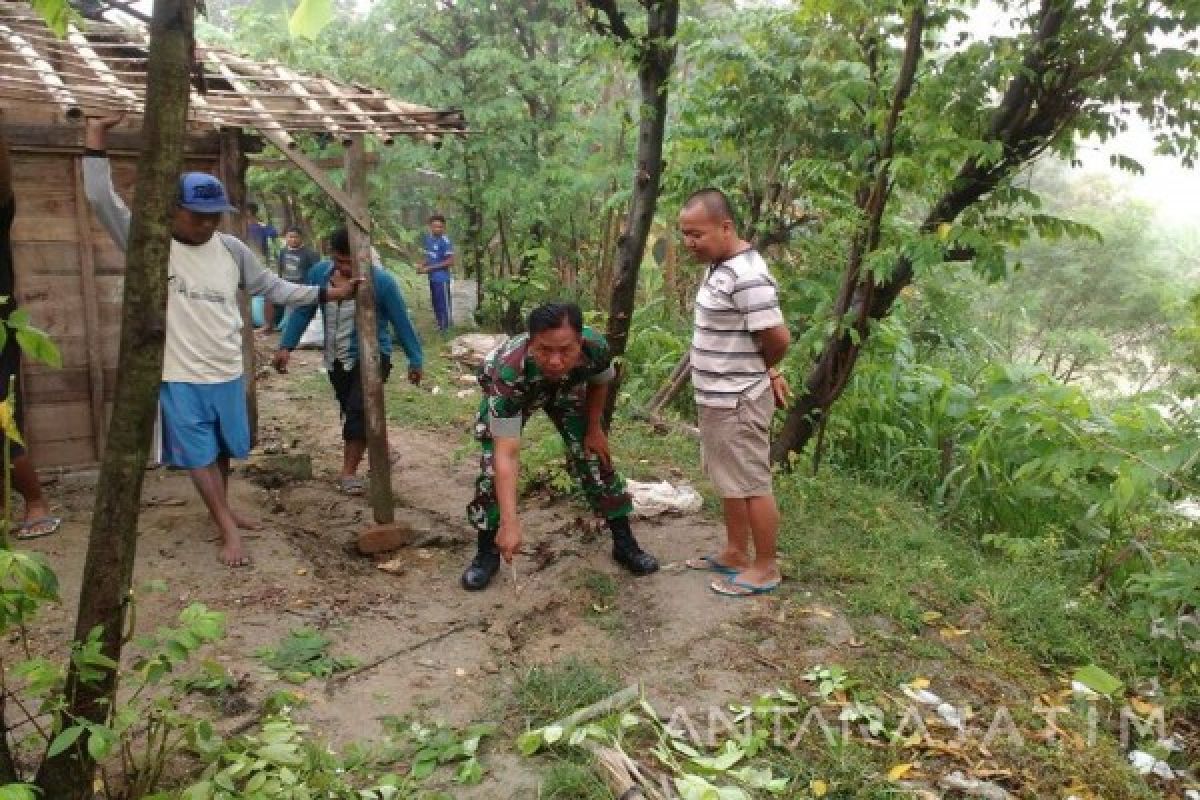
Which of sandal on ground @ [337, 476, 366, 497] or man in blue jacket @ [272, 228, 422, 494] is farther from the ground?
man in blue jacket @ [272, 228, 422, 494]

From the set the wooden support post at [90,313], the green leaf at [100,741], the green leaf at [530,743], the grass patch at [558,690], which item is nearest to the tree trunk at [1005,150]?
the grass patch at [558,690]

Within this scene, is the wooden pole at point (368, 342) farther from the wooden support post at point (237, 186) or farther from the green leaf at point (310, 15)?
the green leaf at point (310, 15)

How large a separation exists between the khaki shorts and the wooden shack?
1.91 m

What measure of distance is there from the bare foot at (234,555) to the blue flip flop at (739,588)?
222cm

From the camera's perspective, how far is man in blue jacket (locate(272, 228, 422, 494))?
17.1ft

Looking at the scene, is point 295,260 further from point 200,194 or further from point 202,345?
point 200,194

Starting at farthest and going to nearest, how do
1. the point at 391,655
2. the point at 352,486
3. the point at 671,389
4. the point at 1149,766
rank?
the point at 671,389 → the point at 352,486 → the point at 391,655 → the point at 1149,766

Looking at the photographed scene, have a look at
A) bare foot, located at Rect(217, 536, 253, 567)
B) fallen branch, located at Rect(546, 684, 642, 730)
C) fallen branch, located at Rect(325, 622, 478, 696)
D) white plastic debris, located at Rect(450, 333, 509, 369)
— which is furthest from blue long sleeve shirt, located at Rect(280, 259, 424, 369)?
white plastic debris, located at Rect(450, 333, 509, 369)

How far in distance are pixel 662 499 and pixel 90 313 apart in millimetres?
3519

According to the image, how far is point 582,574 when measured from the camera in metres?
4.19

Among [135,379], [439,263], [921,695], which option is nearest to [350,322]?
[135,379]

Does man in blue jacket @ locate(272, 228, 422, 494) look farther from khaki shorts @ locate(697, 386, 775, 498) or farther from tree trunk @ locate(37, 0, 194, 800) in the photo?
tree trunk @ locate(37, 0, 194, 800)

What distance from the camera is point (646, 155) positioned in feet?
15.8

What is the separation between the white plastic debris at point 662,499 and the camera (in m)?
4.95
